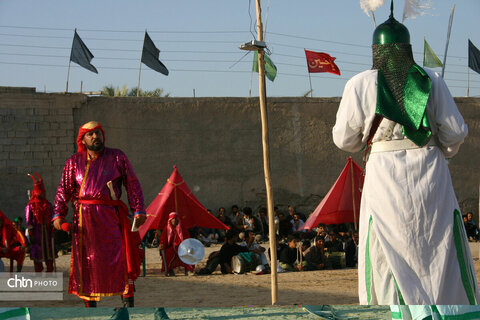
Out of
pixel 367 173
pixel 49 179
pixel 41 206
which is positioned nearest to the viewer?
pixel 367 173

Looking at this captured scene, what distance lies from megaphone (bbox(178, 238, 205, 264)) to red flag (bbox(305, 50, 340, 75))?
8.33 m

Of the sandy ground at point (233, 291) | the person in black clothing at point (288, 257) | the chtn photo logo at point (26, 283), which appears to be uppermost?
the person in black clothing at point (288, 257)

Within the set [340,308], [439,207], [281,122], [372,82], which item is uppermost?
[281,122]

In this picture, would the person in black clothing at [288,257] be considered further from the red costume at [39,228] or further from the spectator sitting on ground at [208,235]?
the spectator sitting on ground at [208,235]

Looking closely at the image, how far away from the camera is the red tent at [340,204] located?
1444 centimetres

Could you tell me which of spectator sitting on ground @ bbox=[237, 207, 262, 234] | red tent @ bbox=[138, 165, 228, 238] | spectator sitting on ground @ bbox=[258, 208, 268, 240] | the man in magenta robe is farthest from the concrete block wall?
the man in magenta robe

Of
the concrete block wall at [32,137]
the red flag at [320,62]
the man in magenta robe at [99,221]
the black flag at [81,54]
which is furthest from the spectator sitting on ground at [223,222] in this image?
the man in magenta robe at [99,221]

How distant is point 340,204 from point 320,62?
5.57m

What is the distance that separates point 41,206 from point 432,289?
8366mm

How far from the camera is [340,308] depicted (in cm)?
408

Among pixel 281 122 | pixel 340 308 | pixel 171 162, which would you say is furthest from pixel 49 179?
pixel 340 308

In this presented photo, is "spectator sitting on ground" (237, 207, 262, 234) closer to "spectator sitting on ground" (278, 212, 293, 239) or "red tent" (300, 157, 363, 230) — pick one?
"spectator sitting on ground" (278, 212, 293, 239)

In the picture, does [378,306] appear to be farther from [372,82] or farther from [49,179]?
[49,179]

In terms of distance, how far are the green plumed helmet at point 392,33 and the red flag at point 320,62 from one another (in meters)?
15.0
